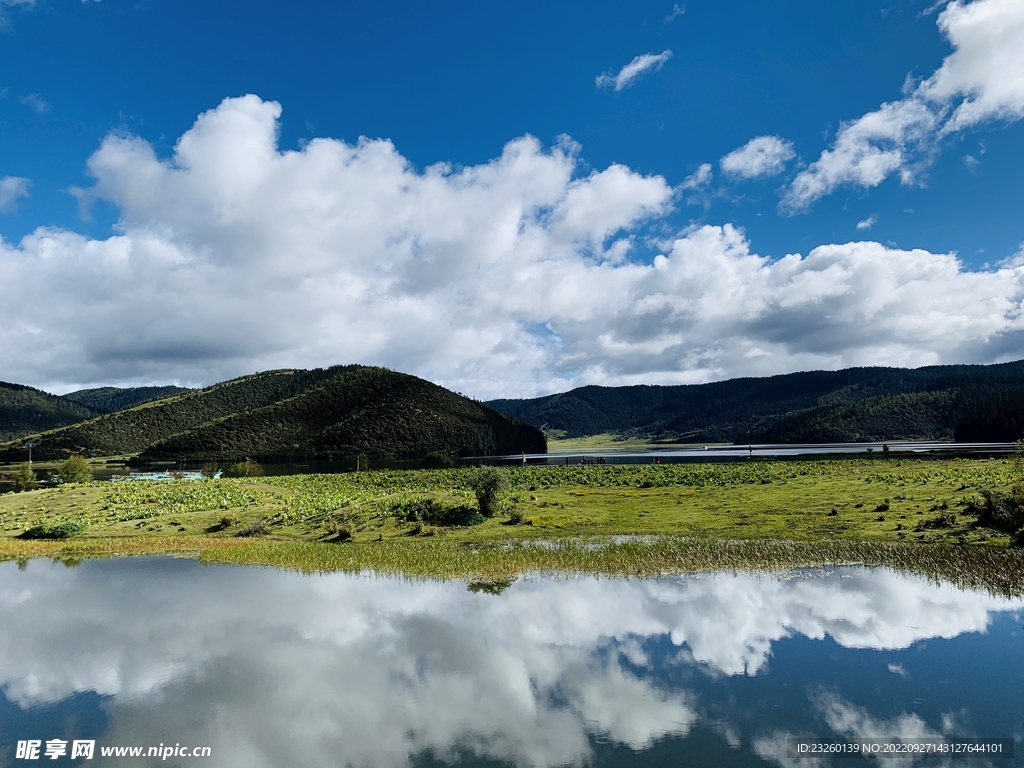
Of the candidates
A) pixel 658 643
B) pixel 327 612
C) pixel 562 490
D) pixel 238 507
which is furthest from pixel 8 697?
pixel 562 490

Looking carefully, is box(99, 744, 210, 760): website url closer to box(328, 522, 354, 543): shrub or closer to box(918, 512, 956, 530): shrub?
box(328, 522, 354, 543): shrub

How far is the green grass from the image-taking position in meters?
33.8

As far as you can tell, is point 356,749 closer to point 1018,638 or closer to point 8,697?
point 8,697

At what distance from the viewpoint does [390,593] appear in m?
29.0

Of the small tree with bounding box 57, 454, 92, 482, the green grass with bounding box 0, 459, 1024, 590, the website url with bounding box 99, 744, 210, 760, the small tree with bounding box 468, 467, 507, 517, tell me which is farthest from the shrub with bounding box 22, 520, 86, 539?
the small tree with bounding box 57, 454, 92, 482

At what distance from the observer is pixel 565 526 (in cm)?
4809

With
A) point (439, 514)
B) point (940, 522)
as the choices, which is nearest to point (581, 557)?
point (439, 514)

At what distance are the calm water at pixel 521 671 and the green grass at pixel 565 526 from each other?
6.11 metres

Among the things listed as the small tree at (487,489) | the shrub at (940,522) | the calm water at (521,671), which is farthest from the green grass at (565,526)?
the calm water at (521,671)

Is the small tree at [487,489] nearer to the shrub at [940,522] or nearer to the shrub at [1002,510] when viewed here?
the shrub at [940,522]

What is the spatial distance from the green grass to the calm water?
6.11 m

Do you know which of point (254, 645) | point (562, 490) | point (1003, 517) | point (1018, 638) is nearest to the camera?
point (1018, 638)

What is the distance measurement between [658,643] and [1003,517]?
30617mm

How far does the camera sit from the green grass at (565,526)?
111 feet
